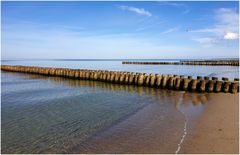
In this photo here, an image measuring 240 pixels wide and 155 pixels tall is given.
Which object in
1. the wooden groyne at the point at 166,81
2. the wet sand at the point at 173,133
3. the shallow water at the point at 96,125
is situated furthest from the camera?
the wooden groyne at the point at 166,81

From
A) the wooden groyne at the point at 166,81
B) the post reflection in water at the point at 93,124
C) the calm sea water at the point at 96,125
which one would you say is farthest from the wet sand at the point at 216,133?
the wooden groyne at the point at 166,81

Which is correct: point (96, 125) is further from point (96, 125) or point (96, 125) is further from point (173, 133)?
point (173, 133)

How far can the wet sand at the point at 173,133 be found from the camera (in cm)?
600

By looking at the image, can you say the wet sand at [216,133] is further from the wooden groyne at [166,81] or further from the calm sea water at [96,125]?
the wooden groyne at [166,81]

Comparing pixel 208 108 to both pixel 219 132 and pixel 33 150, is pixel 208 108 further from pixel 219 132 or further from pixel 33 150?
pixel 33 150

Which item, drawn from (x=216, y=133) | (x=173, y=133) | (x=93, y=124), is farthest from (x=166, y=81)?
(x=216, y=133)

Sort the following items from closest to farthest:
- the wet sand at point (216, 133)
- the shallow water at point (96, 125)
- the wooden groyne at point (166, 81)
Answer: the wet sand at point (216, 133) → the shallow water at point (96, 125) → the wooden groyne at point (166, 81)

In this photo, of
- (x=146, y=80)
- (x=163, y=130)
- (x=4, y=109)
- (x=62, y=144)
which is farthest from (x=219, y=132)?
(x=146, y=80)

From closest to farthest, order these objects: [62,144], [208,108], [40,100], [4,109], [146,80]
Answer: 1. [62,144]
2. [208,108]
3. [4,109]
4. [40,100]
5. [146,80]

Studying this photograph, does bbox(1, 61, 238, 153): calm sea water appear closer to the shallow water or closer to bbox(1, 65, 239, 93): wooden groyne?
the shallow water

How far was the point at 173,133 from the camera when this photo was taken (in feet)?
23.5

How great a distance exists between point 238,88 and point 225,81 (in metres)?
1.09

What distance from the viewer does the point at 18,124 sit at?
859cm

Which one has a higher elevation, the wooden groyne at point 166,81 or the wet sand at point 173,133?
the wooden groyne at point 166,81
